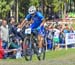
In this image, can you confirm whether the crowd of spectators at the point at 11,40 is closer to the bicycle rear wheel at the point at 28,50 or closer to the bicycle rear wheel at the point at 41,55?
the bicycle rear wheel at the point at 28,50

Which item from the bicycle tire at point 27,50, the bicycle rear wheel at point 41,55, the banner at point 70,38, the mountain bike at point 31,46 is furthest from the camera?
the banner at point 70,38

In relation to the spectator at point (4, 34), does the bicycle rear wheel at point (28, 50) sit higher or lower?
lower

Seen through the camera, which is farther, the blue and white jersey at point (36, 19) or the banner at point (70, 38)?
the banner at point (70, 38)

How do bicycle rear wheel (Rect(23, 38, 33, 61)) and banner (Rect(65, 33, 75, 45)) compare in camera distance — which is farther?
banner (Rect(65, 33, 75, 45))

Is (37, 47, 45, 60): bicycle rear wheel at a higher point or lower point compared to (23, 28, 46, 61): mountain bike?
lower

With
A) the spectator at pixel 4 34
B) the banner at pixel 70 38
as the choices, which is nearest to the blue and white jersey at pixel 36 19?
the spectator at pixel 4 34

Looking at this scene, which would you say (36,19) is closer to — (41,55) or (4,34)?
(41,55)

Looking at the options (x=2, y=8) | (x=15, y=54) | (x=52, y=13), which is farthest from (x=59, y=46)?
(x=52, y=13)

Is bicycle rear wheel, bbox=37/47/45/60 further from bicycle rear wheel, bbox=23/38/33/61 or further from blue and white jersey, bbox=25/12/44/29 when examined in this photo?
blue and white jersey, bbox=25/12/44/29

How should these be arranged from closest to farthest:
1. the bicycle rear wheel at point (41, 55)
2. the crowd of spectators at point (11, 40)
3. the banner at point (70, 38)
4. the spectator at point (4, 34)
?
the bicycle rear wheel at point (41, 55), the crowd of spectators at point (11, 40), the spectator at point (4, 34), the banner at point (70, 38)

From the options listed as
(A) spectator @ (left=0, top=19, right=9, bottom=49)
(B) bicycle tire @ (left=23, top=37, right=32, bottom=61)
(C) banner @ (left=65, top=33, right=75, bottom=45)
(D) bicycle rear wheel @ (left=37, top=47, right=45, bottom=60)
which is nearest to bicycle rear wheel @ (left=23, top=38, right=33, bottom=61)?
(B) bicycle tire @ (left=23, top=37, right=32, bottom=61)

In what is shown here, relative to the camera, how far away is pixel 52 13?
55.9 meters

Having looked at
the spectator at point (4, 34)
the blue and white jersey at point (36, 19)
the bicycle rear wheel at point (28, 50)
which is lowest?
the bicycle rear wheel at point (28, 50)

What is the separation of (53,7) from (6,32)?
121 ft
